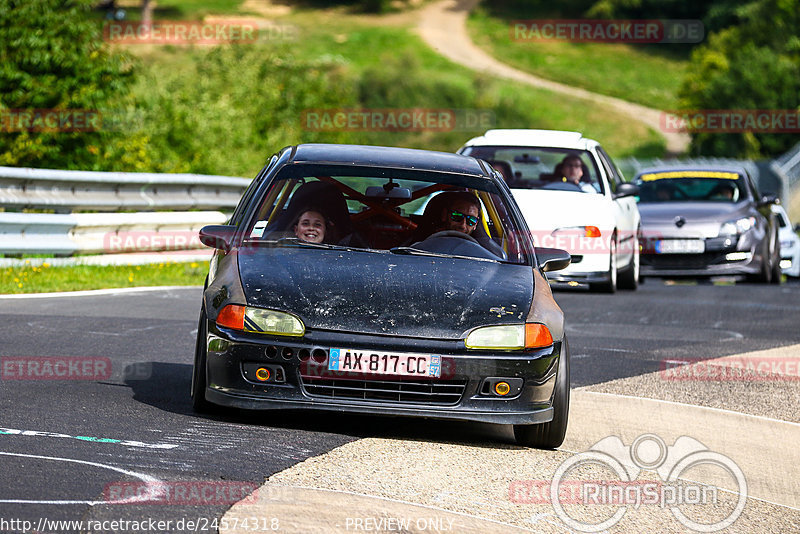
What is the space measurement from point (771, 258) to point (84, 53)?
1287 centimetres

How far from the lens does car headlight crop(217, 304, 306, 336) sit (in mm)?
6180

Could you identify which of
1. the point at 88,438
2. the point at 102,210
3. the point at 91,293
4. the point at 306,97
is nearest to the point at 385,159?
the point at 88,438

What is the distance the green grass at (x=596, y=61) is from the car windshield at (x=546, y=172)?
223ft

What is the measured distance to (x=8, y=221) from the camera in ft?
43.8

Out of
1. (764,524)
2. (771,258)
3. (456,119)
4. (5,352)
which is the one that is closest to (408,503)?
(764,524)

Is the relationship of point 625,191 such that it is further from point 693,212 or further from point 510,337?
point 510,337

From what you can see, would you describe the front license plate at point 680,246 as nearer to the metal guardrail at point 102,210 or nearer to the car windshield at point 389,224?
the metal guardrail at point 102,210

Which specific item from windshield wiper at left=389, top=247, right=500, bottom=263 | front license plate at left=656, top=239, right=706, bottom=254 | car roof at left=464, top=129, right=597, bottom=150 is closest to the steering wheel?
windshield wiper at left=389, top=247, right=500, bottom=263

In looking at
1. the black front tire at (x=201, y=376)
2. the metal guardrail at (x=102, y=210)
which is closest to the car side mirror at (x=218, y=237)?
the black front tire at (x=201, y=376)

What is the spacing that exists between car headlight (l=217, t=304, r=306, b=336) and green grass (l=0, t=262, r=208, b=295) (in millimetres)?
6524

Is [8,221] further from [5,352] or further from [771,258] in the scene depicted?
[771,258]

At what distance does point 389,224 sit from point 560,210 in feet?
22.0

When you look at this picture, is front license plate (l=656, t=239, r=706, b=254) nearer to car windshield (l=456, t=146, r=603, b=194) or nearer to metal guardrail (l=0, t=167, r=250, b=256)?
car windshield (l=456, t=146, r=603, b=194)

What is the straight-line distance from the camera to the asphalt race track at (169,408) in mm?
5137
